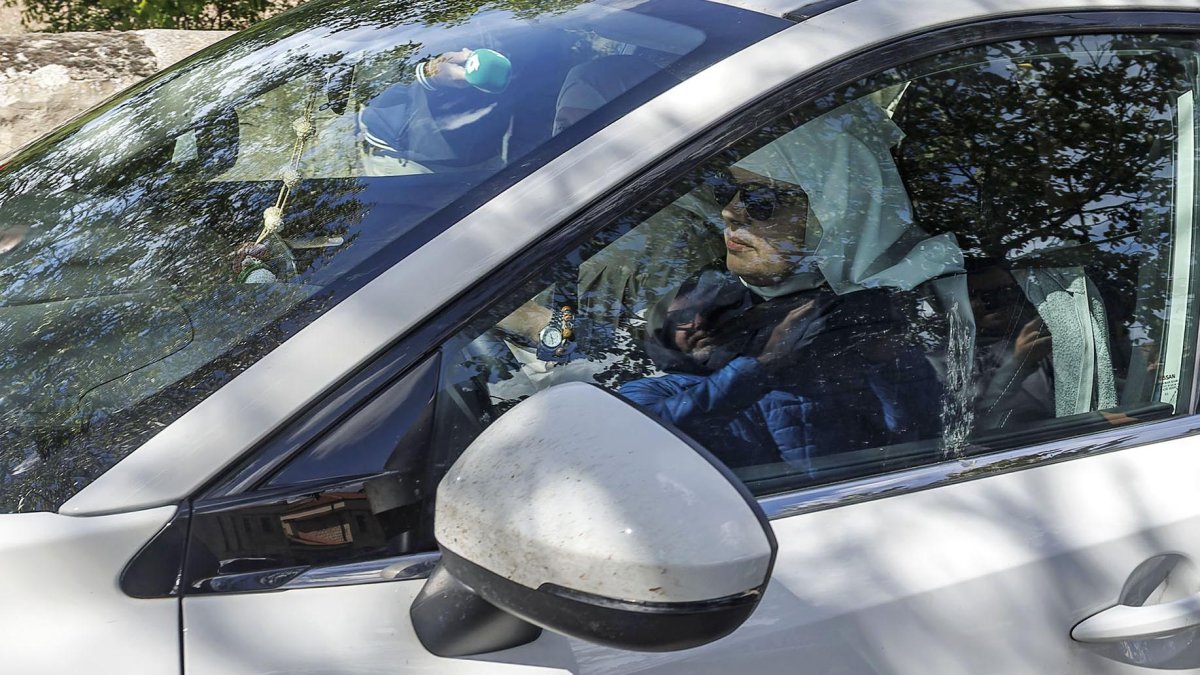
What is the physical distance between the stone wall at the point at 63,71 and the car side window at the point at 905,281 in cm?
315

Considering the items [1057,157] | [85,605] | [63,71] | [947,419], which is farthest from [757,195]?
[63,71]

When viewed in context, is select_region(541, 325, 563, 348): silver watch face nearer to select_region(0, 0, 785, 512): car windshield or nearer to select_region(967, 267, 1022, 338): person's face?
select_region(0, 0, 785, 512): car windshield

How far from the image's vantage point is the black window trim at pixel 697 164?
Answer: 4.23ft

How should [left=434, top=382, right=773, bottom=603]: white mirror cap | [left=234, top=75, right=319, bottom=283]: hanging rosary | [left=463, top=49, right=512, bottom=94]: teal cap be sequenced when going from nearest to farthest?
1. [left=434, top=382, right=773, bottom=603]: white mirror cap
2. [left=234, top=75, right=319, bottom=283]: hanging rosary
3. [left=463, top=49, right=512, bottom=94]: teal cap

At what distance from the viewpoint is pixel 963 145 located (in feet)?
5.77

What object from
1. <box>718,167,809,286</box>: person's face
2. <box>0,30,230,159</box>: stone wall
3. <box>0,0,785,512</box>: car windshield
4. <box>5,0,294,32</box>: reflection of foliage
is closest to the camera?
<box>0,0,785,512</box>: car windshield

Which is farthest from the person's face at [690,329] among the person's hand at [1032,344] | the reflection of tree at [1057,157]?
the person's hand at [1032,344]

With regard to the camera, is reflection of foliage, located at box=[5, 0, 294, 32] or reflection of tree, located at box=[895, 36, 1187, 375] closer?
reflection of tree, located at box=[895, 36, 1187, 375]

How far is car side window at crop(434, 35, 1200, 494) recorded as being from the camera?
151 cm

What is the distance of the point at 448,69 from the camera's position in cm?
181

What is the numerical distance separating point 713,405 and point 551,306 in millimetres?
280

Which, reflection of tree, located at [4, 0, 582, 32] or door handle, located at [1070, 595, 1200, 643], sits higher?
door handle, located at [1070, 595, 1200, 643]

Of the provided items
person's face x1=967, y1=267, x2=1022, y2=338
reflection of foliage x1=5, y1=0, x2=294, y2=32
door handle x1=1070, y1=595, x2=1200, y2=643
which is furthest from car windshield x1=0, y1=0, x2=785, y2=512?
reflection of foliage x1=5, y1=0, x2=294, y2=32

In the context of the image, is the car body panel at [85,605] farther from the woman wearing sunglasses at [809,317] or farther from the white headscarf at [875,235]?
the white headscarf at [875,235]
